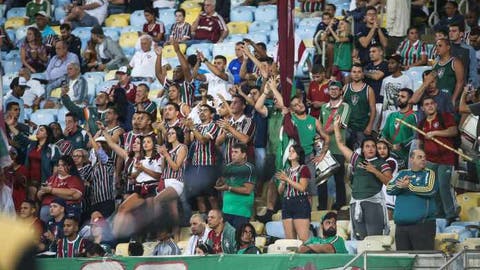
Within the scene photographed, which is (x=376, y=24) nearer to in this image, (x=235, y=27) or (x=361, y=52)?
(x=361, y=52)

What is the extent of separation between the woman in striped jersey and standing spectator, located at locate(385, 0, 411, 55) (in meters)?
3.49

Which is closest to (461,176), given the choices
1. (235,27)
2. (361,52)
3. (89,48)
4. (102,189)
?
(361,52)

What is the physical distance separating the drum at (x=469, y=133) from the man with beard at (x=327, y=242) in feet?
6.30

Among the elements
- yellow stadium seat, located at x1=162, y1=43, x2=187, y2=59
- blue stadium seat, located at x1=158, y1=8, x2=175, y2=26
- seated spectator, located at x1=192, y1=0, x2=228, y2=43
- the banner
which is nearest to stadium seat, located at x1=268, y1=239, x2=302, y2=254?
the banner

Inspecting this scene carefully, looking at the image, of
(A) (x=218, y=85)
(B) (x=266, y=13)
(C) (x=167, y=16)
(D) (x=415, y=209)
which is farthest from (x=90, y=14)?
(D) (x=415, y=209)

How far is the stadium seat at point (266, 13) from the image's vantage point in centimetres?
1694

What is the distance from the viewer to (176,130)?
12344mm

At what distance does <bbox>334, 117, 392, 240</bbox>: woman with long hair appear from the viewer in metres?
10.6

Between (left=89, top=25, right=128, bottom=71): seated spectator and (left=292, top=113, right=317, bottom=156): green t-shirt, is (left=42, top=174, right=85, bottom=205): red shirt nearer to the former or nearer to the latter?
(left=292, top=113, right=317, bottom=156): green t-shirt

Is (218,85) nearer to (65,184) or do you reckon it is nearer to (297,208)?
(65,184)

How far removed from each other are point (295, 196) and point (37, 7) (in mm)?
9293

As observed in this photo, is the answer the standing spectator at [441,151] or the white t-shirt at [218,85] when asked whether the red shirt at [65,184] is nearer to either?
the white t-shirt at [218,85]

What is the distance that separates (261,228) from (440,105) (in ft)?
7.57

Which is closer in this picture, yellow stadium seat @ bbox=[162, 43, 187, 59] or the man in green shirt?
the man in green shirt
